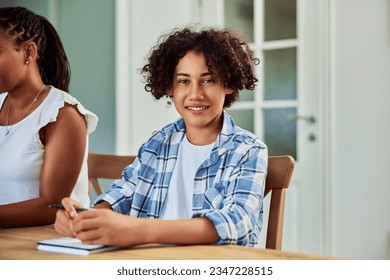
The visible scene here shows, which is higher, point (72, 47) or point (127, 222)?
point (72, 47)

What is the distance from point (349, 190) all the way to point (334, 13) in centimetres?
72

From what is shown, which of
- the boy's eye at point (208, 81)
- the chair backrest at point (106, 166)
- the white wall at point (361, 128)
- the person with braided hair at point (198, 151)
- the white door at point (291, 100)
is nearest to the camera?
the person with braided hair at point (198, 151)

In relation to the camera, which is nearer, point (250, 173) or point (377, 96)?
point (250, 173)

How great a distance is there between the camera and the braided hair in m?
1.32

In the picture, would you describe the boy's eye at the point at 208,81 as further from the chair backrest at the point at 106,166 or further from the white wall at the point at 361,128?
the white wall at the point at 361,128

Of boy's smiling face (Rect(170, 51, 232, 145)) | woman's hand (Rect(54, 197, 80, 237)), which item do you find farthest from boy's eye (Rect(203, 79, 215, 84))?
woman's hand (Rect(54, 197, 80, 237))

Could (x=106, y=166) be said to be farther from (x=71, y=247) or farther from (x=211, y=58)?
(x=71, y=247)

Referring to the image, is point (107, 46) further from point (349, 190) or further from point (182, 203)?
point (182, 203)

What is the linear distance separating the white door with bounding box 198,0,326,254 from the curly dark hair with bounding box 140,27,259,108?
1.30 metres

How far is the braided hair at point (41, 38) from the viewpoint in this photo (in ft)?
4.33

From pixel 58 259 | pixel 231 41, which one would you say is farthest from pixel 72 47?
pixel 58 259

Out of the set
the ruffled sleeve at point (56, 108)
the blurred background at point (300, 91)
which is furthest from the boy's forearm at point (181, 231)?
the blurred background at point (300, 91)

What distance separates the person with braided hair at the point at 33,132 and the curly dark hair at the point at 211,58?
0.57ft
